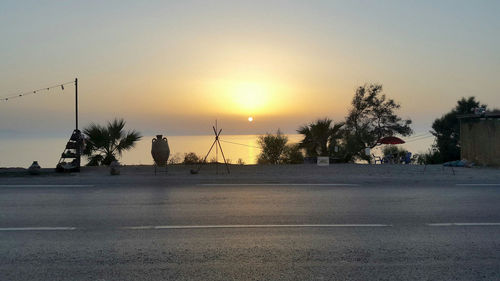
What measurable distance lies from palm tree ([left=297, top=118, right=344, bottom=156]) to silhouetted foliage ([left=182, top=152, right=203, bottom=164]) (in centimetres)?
786

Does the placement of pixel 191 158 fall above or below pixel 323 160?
above

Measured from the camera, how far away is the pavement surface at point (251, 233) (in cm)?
564

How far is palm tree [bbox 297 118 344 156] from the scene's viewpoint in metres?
29.0

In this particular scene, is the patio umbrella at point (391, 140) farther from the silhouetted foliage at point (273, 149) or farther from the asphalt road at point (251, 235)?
the asphalt road at point (251, 235)

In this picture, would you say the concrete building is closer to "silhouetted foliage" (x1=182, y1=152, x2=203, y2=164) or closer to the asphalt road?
the asphalt road

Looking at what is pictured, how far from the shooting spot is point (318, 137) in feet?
95.2

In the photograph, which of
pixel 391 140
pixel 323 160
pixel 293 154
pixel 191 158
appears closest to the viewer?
pixel 323 160

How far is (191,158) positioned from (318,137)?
8970 millimetres

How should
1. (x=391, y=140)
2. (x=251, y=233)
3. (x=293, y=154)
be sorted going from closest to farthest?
(x=251, y=233)
(x=293, y=154)
(x=391, y=140)

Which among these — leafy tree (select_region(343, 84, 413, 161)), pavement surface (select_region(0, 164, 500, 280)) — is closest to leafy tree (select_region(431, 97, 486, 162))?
leafy tree (select_region(343, 84, 413, 161))

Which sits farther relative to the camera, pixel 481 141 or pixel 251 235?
pixel 481 141

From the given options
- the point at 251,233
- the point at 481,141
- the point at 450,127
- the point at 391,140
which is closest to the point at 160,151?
the point at 251,233

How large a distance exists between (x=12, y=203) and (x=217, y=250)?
6432 mm

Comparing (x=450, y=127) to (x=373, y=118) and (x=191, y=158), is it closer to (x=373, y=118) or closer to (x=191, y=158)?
(x=373, y=118)
